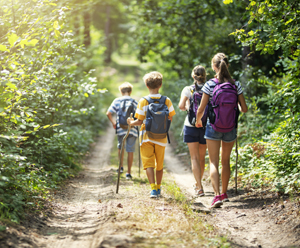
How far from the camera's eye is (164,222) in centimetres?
409

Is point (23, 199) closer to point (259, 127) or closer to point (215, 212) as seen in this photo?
point (215, 212)

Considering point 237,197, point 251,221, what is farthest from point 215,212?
point 237,197

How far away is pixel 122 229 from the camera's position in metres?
3.70

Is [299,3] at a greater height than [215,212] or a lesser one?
greater

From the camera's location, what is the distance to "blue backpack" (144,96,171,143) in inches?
206

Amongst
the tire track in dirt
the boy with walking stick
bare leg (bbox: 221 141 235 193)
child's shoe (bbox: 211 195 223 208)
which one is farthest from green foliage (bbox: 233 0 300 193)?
the boy with walking stick

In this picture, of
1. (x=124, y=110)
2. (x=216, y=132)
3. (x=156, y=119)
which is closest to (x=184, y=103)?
(x=156, y=119)

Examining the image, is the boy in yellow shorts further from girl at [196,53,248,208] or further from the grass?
girl at [196,53,248,208]

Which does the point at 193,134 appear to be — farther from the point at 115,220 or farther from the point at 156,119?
the point at 115,220

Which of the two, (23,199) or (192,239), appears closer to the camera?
(192,239)

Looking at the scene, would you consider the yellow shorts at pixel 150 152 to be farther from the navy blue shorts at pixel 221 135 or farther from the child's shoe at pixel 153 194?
the navy blue shorts at pixel 221 135

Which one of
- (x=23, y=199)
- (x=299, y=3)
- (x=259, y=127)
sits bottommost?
(x=23, y=199)

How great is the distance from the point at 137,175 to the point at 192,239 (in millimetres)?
4191

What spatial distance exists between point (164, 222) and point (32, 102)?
12.6 ft
